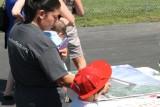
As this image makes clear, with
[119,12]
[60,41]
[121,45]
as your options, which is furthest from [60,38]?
[119,12]

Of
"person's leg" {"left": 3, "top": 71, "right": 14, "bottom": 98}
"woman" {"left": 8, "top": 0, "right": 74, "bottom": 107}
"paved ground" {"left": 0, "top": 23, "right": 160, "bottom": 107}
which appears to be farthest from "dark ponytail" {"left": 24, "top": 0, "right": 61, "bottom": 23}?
"paved ground" {"left": 0, "top": 23, "right": 160, "bottom": 107}

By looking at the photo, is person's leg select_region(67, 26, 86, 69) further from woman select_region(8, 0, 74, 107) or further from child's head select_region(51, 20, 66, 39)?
woman select_region(8, 0, 74, 107)

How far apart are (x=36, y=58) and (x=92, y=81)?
0.37 metres

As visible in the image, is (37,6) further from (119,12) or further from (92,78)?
(119,12)

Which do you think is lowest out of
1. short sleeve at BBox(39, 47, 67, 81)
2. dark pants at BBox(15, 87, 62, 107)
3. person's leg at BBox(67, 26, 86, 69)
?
person's leg at BBox(67, 26, 86, 69)

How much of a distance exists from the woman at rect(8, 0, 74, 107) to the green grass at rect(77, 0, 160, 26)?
9999mm

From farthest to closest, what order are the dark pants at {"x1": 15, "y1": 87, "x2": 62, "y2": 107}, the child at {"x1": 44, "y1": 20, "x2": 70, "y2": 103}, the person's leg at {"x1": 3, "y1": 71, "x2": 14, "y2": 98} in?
the person's leg at {"x1": 3, "y1": 71, "x2": 14, "y2": 98}
the child at {"x1": 44, "y1": 20, "x2": 70, "y2": 103}
the dark pants at {"x1": 15, "y1": 87, "x2": 62, "y2": 107}

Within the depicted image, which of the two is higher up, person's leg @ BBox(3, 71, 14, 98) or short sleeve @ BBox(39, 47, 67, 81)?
short sleeve @ BBox(39, 47, 67, 81)

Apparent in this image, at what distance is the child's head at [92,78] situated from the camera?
3.33 meters

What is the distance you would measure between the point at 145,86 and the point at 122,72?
329 mm

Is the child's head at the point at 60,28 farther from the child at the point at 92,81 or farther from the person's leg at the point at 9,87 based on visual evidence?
the person's leg at the point at 9,87

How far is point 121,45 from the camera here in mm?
10961

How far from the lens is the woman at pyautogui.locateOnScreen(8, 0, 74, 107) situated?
11.1ft

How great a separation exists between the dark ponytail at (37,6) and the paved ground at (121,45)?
4.31m
